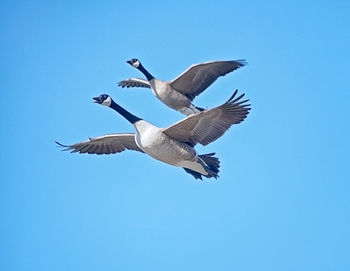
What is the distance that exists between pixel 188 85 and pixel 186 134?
4.19 m

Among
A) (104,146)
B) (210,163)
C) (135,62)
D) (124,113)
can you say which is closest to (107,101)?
(124,113)

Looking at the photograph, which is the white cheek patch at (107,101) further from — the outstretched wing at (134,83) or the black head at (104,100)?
the outstretched wing at (134,83)

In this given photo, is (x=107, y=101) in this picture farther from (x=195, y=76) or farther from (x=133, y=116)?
(x=195, y=76)

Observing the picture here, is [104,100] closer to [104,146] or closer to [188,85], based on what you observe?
[104,146]

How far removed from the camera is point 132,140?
576 inches

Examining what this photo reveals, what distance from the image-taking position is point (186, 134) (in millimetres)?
13305

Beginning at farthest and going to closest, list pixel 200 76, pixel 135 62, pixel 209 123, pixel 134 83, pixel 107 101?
pixel 134 83 < pixel 135 62 < pixel 200 76 < pixel 107 101 < pixel 209 123

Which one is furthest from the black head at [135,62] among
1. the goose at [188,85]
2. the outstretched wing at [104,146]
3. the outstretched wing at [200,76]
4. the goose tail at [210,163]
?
the goose tail at [210,163]

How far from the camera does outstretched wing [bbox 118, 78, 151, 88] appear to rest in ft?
64.8

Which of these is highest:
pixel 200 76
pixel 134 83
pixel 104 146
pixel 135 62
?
pixel 134 83

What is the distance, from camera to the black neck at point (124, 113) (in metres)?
13.6

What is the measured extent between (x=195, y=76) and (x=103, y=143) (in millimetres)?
3621

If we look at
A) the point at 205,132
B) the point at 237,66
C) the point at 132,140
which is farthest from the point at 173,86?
the point at 205,132

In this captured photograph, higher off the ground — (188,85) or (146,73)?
(146,73)
